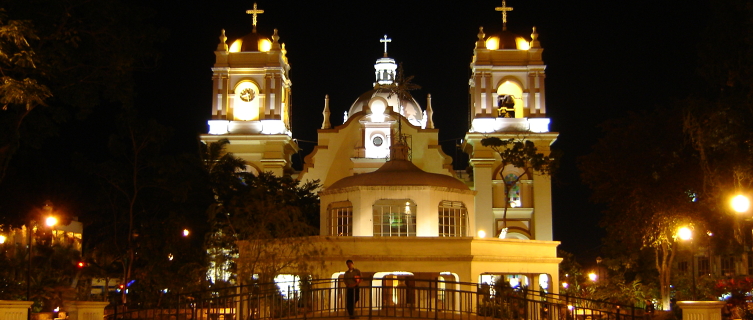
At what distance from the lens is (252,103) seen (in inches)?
2016

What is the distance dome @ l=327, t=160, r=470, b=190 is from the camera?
28.3 meters

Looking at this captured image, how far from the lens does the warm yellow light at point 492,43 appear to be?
51312 millimetres

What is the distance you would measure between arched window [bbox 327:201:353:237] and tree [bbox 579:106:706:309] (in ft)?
34.5

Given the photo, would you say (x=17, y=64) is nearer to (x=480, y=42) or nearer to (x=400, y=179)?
(x=400, y=179)

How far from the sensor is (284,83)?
5359cm

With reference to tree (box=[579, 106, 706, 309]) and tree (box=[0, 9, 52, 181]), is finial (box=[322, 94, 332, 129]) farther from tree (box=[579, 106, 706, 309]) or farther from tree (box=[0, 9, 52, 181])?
tree (box=[0, 9, 52, 181])

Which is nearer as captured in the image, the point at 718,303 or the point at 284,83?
the point at 718,303

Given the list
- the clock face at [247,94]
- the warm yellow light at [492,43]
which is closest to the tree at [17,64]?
the clock face at [247,94]

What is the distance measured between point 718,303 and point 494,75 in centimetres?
3234

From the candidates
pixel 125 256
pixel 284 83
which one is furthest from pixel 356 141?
pixel 125 256

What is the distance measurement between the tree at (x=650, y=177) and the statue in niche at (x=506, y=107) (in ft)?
47.1

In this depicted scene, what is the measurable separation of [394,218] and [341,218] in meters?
1.69

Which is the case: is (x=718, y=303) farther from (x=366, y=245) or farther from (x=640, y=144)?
(x=640, y=144)

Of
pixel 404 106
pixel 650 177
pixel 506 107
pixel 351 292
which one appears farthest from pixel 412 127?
pixel 351 292
